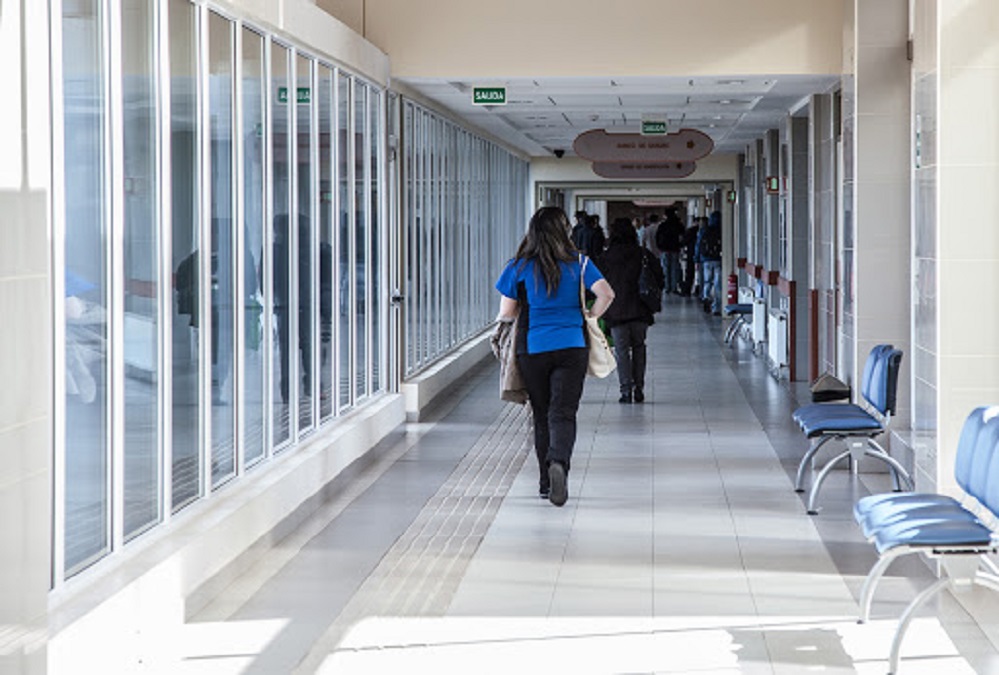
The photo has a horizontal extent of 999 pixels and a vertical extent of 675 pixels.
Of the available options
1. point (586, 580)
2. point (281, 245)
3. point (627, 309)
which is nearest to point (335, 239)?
point (281, 245)

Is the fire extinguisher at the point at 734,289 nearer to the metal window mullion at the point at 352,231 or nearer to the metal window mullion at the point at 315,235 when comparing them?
the metal window mullion at the point at 352,231

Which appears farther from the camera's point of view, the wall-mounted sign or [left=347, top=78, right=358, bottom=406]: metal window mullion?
the wall-mounted sign

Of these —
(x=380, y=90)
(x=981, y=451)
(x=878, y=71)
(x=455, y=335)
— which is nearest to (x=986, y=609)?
(x=981, y=451)

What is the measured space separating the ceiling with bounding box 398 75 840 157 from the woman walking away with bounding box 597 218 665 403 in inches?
47.4

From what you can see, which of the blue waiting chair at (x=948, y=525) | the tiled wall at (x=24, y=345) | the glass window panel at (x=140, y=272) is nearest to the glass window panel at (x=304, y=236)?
the glass window panel at (x=140, y=272)

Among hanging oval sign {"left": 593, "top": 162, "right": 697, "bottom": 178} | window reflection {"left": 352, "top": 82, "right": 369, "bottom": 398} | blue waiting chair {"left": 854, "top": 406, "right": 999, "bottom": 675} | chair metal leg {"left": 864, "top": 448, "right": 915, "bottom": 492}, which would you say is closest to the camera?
blue waiting chair {"left": 854, "top": 406, "right": 999, "bottom": 675}

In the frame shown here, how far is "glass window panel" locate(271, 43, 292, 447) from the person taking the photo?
876 cm

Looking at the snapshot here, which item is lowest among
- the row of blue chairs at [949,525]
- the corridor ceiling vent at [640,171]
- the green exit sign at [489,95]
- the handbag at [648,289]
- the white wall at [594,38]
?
the row of blue chairs at [949,525]

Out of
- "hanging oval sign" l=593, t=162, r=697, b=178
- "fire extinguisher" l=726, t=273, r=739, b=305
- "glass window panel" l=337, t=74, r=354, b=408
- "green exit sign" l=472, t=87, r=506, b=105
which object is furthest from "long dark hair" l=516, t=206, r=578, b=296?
"fire extinguisher" l=726, t=273, r=739, b=305

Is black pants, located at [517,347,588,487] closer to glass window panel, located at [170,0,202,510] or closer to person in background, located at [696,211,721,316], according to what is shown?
glass window panel, located at [170,0,202,510]

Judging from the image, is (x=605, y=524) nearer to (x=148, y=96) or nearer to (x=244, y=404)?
(x=244, y=404)

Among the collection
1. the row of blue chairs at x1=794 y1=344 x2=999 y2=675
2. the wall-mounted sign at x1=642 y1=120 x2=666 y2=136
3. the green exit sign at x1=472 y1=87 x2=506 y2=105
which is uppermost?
the wall-mounted sign at x1=642 y1=120 x2=666 y2=136

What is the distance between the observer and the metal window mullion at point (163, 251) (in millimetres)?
6473

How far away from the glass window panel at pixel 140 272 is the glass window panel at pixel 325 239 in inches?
142
